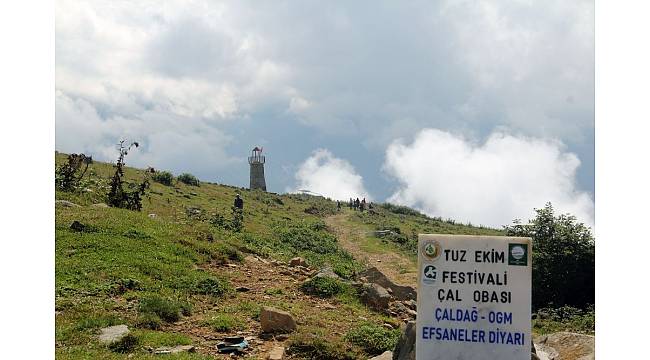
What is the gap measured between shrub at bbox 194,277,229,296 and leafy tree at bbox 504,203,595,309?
11953 mm

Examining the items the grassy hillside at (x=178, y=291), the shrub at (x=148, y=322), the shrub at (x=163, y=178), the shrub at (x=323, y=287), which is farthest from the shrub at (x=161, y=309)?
the shrub at (x=163, y=178)

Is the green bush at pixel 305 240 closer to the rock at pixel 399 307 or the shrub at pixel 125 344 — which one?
the rock at pixel 399 307

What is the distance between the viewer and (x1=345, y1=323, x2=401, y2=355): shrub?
12242 mm

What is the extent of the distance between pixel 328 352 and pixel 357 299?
5.24 metres

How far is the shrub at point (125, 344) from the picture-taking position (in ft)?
35.0

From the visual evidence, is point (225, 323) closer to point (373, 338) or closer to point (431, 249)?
point (373, 338)

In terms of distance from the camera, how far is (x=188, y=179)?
55750mm

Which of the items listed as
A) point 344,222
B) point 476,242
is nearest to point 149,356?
point 476,242

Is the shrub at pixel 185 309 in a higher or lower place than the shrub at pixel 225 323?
higher

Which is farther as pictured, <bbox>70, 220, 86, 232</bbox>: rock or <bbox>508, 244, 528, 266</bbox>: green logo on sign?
<bbox>70, 220, 86, 232</bbox>: rock

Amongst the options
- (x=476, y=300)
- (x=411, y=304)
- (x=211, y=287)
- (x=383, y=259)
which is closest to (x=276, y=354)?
(x=476, y=300)

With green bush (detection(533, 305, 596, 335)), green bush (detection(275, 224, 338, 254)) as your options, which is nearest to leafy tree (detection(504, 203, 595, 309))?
green bush (detection(533, 305, 596, 335))

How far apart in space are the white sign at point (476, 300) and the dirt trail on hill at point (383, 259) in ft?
43.9

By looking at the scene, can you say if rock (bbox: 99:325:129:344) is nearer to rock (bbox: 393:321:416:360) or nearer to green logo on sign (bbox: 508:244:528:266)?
rock (bbox: 393:321:416:360)
